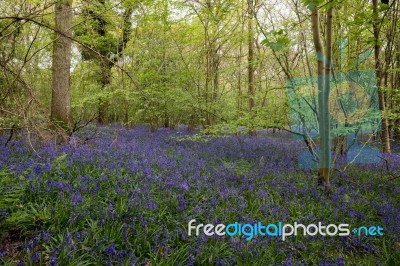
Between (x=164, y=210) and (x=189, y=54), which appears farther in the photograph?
(x=189, y=54)

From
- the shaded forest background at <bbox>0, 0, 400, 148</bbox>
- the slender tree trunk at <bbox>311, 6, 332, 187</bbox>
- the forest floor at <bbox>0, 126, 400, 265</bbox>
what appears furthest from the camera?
the shaded forest background at <bbox>0, 0, 400, 148</bbox>

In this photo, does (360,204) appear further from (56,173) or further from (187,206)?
(56,173)

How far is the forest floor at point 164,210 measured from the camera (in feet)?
10.2

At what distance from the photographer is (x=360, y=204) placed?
553cm

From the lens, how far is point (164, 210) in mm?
4066

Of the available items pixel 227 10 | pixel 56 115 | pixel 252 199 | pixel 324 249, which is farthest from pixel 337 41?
pixel 56 115

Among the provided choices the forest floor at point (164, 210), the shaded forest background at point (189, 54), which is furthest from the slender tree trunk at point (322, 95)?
the forest floor at point (164, 210)

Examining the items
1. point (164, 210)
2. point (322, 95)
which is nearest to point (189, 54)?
point (322, 95)

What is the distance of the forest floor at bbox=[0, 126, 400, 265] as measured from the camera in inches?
122

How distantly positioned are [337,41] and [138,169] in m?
6.66

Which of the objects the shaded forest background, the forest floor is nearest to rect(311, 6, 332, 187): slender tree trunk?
the shaded forest background

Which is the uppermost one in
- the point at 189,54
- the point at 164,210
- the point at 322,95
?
the point at 189,54

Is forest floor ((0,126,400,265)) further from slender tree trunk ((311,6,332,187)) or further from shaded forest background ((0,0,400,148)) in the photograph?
slender tree trunk ((311,6,332,187))

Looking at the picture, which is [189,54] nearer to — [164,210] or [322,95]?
[322,95]
